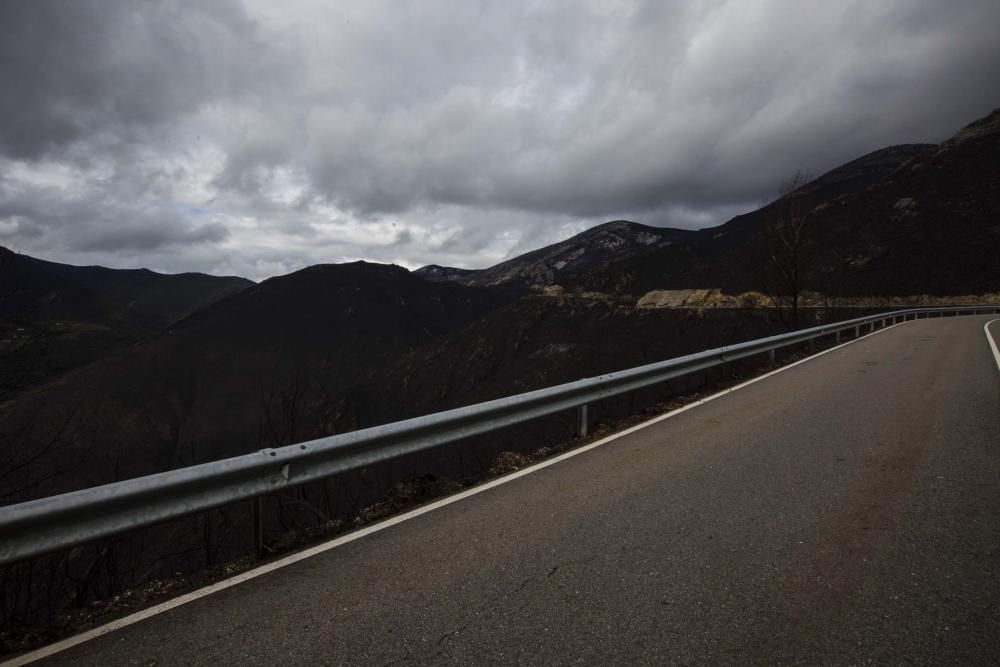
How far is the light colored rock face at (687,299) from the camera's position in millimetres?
55062

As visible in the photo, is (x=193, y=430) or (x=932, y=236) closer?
(x=932, y=236)

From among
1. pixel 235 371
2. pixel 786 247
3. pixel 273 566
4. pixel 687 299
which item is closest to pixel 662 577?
pixel 273 566

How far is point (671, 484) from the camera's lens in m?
4.39

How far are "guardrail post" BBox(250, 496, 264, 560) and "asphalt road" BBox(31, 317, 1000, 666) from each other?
0.46 m

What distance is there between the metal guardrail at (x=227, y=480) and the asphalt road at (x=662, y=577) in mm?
610

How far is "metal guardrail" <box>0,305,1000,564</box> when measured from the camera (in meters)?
2.61

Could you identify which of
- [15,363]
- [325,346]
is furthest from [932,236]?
[325,346]

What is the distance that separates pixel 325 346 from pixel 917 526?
530 feet

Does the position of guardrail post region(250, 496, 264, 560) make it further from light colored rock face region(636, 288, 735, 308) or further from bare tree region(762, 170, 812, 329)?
light colored rock face region(636, 288, 735, 308)

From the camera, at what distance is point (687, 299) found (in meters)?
58.4

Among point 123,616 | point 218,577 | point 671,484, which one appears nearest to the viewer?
point 123,616

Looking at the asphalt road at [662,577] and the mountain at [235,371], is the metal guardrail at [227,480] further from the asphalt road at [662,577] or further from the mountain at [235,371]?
the mountain at [235,371]

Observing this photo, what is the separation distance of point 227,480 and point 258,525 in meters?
0.41

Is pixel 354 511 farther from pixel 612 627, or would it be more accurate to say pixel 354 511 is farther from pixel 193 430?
pixel 193 430
